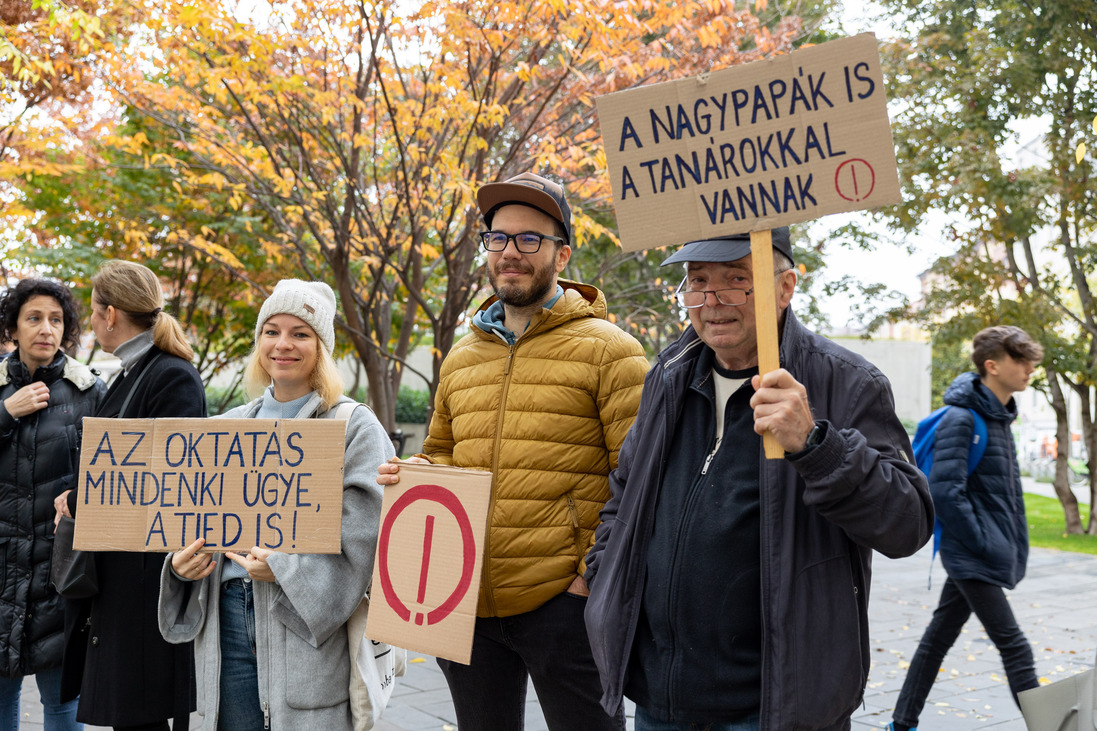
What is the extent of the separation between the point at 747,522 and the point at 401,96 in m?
6.85

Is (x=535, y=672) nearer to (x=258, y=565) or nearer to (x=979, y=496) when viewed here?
(x=258, y=565)

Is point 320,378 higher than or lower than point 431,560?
higher

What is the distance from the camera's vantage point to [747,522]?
89.3 inches

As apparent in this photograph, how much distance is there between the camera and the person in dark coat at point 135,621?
11.0ft

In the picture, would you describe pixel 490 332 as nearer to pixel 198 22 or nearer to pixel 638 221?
pixel 638 221

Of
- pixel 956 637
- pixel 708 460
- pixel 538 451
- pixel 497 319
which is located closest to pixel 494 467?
pixel 538 451

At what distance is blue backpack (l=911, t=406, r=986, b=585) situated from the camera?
481 centimetres

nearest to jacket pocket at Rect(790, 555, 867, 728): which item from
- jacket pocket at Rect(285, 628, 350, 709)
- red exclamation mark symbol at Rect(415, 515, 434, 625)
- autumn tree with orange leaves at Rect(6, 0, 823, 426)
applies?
red exclamation mark symbol at Rect(415, 515, 434, 625)

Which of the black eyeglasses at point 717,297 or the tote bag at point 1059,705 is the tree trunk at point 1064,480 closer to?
the tote bag at point 1059,705

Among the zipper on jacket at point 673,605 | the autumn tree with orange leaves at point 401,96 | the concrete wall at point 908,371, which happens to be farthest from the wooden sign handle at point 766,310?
the concrete wall at point 908,371

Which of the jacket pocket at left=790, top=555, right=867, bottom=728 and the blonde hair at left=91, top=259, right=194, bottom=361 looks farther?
the blonde hair at left=91, top=259, right=194, bottom=361

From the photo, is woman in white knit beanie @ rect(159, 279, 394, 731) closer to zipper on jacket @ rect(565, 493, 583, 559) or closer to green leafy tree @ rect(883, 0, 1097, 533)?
zipper on jacket @ rect(565, 493, 583, 559)

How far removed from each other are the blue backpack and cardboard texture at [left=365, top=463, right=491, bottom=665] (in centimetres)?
259

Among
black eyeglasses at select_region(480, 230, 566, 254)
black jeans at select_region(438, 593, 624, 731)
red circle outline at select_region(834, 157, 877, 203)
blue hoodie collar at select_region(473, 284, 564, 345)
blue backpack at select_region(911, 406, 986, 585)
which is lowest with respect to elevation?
black jeans at select_region(438, 593, 624, 731)
